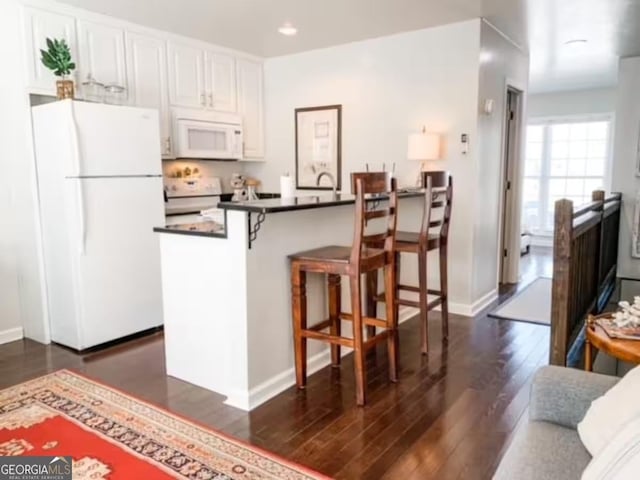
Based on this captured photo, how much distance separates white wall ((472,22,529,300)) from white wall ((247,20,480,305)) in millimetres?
111

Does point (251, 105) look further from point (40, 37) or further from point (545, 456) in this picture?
point (545, 456)

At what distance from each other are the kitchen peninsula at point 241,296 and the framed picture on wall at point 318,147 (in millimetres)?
2039

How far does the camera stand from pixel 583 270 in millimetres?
3197

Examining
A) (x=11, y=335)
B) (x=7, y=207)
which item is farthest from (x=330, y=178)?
(x=11, y=335)

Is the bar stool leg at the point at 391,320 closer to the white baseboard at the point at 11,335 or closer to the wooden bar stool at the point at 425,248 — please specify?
the wooden bar stool at the point at 425,248

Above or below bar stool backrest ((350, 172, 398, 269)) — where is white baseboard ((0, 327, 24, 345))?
below

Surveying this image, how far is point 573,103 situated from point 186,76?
6206 millimetres

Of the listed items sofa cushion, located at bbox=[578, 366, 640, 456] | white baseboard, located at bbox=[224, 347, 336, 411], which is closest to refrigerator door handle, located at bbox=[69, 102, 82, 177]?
white baseboard, located at bbox=[224, 347, 336, 411]

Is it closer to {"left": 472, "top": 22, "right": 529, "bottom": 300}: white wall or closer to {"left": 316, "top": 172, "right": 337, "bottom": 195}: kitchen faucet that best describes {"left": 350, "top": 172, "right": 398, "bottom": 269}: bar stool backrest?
{"left": 472, "top": 22, "right": 529, "bottom": 300}: white wall

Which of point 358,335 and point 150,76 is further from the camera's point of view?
point 150,76

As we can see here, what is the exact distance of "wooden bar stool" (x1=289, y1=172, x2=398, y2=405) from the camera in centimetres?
→ 257

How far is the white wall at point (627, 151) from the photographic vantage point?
5.28 m

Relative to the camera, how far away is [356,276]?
2.57 m

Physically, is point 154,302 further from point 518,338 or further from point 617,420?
point 617,420
